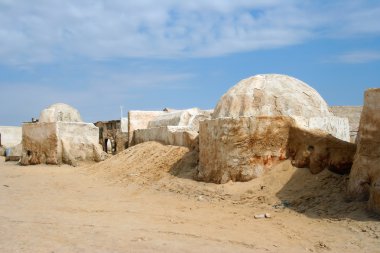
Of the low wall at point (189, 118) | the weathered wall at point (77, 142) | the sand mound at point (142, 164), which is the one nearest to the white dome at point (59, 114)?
the weathered wall at point (77, 142)

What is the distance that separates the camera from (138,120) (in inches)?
673

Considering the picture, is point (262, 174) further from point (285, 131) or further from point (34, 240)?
point (34, 240)

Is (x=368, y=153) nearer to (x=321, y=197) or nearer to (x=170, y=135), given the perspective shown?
(x=321, y=197)

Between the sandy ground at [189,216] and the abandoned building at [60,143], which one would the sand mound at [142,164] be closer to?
the sandy ground at [189,216]

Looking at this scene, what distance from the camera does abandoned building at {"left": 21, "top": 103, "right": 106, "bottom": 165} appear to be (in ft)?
51.7

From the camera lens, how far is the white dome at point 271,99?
8766 mm

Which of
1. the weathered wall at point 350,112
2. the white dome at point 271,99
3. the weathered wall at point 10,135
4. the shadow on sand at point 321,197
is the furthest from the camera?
the weathered wall at point 10,135

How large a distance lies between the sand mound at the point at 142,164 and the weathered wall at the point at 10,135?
62.2 feet

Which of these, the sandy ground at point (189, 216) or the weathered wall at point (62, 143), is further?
the weathered wall at point (62, 143)

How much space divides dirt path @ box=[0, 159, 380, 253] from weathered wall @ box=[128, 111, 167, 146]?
7669 millimetres

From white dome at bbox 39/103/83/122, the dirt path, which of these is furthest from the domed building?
white dome at bbox 39/103/83/122

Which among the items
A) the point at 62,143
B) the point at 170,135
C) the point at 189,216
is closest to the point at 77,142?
the point at 62,143

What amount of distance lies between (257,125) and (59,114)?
16381 millimetres

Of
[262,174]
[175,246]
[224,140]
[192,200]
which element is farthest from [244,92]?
[175,246]
